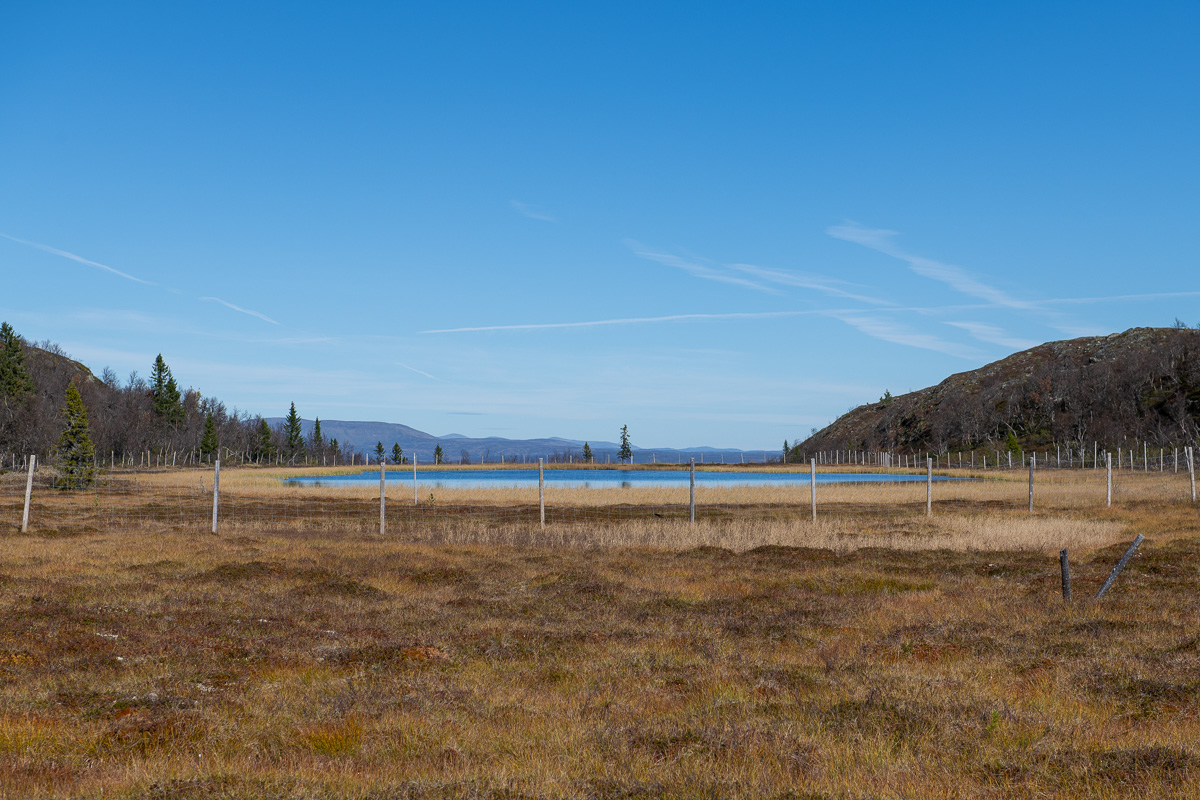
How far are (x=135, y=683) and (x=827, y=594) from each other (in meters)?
11.9

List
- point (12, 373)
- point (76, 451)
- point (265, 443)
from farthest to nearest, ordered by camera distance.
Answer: point (265, 443) < point (12, 373) < point (76, 451)

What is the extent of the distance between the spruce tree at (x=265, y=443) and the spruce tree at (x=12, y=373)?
4985 centimetres

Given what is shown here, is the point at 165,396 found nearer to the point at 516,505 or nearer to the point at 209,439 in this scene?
the point at 209,439

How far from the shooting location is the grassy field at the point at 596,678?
20.4ft

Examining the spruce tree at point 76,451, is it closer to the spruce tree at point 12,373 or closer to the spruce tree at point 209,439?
the spruce tree at point 12,373

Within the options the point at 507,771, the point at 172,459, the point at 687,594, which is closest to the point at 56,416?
the point at 172,459

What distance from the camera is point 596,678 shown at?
9.55 meters

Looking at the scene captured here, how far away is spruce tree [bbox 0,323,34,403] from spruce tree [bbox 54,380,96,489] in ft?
151

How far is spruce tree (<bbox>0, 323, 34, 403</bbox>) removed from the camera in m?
92.6

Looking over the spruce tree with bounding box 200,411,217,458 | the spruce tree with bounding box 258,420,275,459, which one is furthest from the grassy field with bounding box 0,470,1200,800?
the spruce tree with bounding box 258,420,275,459

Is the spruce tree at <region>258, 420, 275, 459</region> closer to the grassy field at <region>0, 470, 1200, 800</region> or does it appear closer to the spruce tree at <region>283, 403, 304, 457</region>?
the spruce tree at <region>283, 403, 304, 457</region>

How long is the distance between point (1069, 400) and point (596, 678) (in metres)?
139

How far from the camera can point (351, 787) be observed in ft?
19.5

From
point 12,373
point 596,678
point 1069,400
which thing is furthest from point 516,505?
point 1069,400
